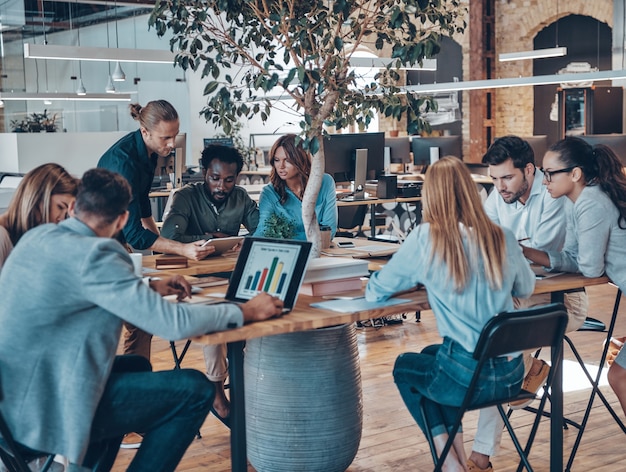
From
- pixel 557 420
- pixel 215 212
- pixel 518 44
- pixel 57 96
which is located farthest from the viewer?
pixel 518 44

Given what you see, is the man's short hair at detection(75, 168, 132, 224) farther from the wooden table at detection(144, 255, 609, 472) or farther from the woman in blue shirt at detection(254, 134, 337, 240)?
the woman in blue shirt at detection(254, 134, 337, 240)

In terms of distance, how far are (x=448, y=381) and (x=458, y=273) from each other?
368 mm

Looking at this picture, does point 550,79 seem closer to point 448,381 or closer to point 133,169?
point 133,169

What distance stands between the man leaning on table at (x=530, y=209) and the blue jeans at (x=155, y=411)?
142 centimetres

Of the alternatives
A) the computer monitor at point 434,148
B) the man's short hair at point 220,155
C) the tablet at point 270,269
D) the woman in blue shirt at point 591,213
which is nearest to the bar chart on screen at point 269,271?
the tablet at point 270,269

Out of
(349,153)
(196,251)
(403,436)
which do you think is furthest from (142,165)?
(349,153)

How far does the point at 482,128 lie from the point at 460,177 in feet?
37.2

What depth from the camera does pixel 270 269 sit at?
2.87 meters

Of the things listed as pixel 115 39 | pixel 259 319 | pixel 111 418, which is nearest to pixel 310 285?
pixel 259 319

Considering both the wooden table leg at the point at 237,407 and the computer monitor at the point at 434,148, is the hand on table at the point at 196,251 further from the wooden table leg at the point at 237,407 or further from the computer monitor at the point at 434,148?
the computer monitor at the point at 434,148

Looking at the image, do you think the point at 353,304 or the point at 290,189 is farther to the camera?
the point at 290,189

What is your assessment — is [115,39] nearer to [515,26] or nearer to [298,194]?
[515,26]

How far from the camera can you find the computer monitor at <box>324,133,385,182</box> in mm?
7797

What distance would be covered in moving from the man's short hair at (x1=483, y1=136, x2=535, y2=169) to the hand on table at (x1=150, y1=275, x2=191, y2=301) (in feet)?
4.89
